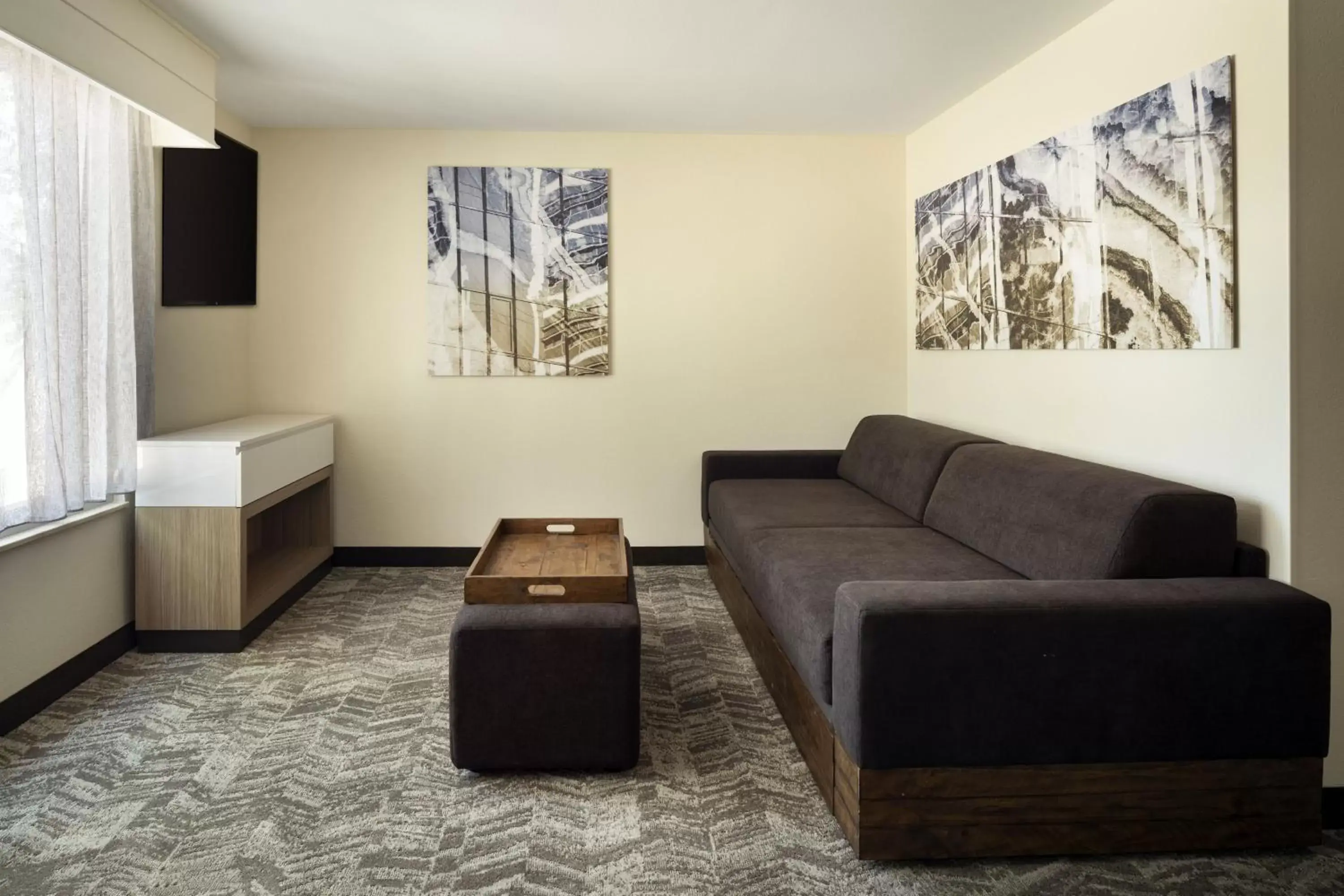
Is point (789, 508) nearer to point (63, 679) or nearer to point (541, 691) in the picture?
point (541, 691)

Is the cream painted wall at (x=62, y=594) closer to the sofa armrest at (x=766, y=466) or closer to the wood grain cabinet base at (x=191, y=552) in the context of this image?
the wood grain cabinet base at (x=191, y=552)

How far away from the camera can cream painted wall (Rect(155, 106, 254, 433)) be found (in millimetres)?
4137

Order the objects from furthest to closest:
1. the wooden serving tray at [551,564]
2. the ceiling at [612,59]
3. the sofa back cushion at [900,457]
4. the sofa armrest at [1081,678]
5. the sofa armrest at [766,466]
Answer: the sofa armrest at [766,466] < the sofa back cushion at [900,457] < the ceiling at [612,59] < the wooden serving tray at [551,564] < the sofa armrest at [1081,678]

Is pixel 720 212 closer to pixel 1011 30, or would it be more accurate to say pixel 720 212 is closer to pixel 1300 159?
pixel 1011 30

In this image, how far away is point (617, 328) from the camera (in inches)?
207

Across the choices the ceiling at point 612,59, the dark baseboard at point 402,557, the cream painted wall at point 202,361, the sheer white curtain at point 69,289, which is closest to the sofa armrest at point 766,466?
the dark baseboard at point 402,557

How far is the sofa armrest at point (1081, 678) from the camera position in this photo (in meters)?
2.10

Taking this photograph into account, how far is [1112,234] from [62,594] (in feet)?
12.8

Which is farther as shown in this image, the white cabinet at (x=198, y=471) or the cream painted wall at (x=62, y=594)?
the white cabinet at (x=198, y=471)

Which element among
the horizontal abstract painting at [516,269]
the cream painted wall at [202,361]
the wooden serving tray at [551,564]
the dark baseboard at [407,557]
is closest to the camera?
the wooden serving tray at [551,564]

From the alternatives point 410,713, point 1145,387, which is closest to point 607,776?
point 410,713

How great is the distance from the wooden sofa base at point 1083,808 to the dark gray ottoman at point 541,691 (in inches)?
28.6

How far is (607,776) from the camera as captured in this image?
2660 mm

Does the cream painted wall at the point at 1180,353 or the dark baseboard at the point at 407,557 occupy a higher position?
the cream painted wall at the point at 1180,353
